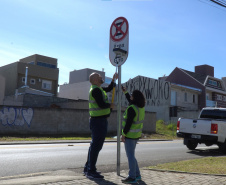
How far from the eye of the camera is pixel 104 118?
5.27m

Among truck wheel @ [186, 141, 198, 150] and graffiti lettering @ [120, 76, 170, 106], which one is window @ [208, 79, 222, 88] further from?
truck wheel @ [186, 141, 198, 150]

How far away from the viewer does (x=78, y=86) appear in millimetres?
54375

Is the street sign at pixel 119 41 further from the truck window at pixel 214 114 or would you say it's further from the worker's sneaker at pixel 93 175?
the truck window at pixel 214 114

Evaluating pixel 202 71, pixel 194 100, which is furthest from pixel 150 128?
pixel 202 71

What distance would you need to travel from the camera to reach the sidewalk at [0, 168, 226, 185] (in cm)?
469

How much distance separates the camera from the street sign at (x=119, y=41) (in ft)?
17.8

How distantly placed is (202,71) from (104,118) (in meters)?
49.1

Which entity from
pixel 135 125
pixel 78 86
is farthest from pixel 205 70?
pixel 135 125

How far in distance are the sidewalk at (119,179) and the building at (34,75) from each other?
45.9 metres

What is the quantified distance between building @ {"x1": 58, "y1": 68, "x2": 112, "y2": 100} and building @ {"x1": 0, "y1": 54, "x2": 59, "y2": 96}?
360 centimetres

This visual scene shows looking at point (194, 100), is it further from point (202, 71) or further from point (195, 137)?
point (195, 137)

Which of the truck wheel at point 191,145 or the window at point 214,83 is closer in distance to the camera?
the truck wheel at point 191,145

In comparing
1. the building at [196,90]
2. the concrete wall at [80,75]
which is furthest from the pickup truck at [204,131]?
the concrete wall at [80,75]

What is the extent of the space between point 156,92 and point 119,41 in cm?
3635
